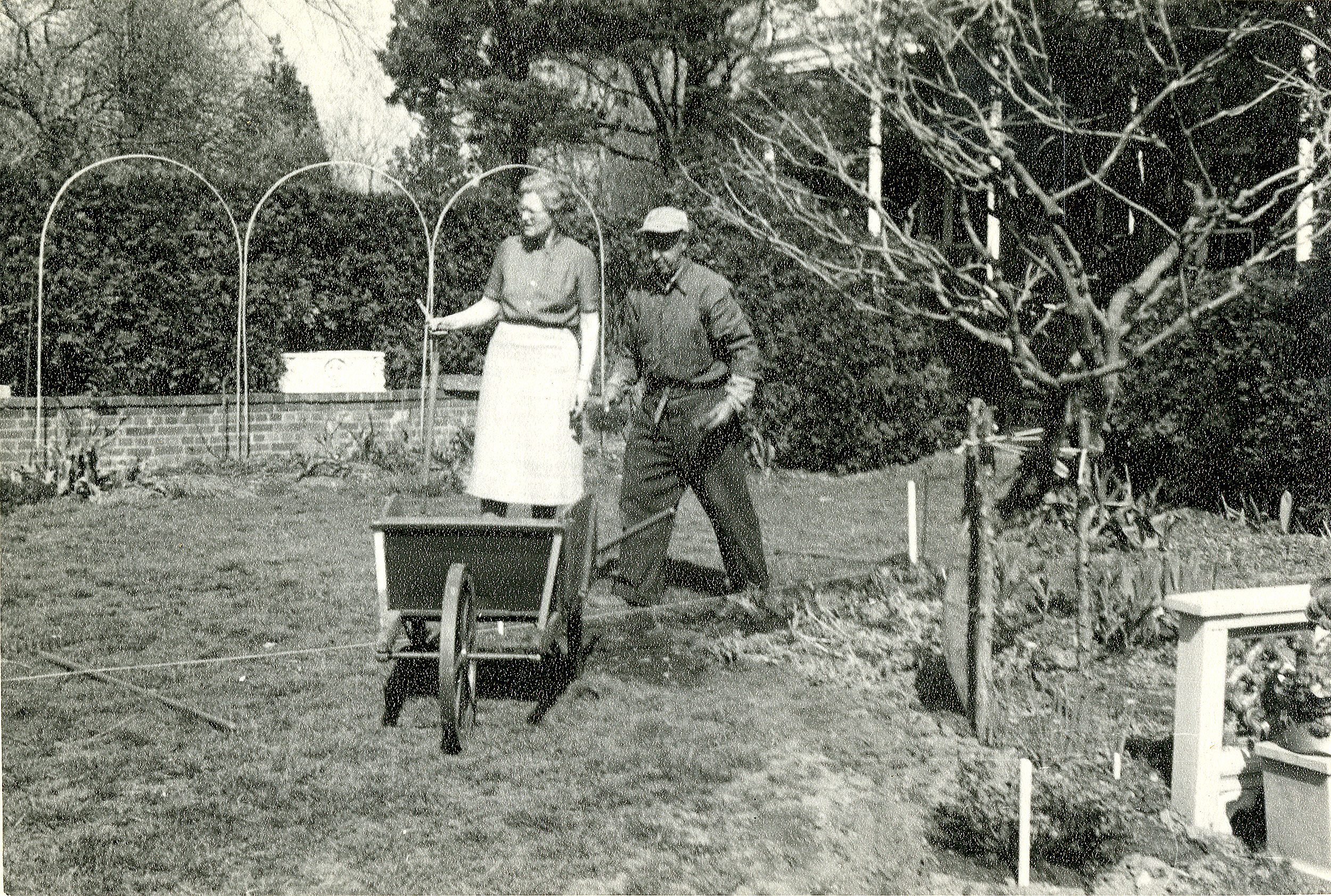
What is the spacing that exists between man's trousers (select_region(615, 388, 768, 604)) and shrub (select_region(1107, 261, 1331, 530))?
299cm

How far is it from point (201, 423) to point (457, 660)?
299 inches

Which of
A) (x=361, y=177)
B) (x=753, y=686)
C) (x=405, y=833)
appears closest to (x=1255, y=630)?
(x=753, y=686)

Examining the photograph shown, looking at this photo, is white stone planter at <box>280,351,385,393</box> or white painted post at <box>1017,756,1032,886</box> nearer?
white painted post at <box>1017,756,1032,886</box>

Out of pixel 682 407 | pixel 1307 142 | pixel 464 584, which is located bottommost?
pixel 464 584

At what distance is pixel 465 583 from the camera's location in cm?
407

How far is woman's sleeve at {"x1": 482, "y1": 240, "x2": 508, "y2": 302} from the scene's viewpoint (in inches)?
213

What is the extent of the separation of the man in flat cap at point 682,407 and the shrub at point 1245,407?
304cm

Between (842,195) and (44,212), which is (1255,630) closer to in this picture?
(44,212)

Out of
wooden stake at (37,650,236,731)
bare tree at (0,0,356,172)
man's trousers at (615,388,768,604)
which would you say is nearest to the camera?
wooden stake at (37,650,236,731)

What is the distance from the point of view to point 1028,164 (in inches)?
496

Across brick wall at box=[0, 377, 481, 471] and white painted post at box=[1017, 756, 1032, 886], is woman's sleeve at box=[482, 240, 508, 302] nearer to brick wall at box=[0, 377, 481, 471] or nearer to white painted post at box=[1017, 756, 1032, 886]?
white painted post at box=[1017, 756, 1032, 886]

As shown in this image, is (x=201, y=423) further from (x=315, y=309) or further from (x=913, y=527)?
(x=913, y=527)

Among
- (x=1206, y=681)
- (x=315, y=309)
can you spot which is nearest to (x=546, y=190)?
(x=1206, y=681)

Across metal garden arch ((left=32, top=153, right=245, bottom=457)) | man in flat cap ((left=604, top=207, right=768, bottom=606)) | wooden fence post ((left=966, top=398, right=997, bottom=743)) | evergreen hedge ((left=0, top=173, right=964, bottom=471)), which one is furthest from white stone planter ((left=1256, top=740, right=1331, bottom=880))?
metal garden arch ((left=32, top=153, right=245, bottom=457))
